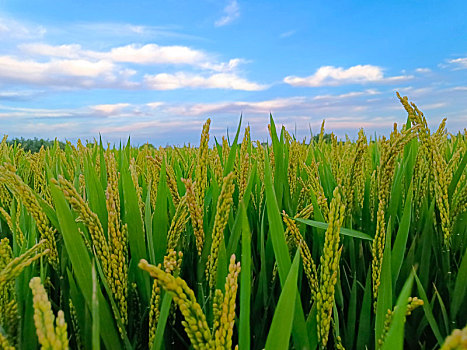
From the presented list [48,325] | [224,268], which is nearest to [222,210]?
[224,268]

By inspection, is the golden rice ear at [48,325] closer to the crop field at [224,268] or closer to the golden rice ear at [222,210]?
the crop field at [224,268]

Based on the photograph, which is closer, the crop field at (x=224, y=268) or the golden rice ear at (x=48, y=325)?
the golden rice ear at (x=48, y=325)

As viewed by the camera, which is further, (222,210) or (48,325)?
(222,210)

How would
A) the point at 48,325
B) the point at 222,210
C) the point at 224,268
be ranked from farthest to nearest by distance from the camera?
1. the point at 224,268
2. the point at 222,210
3. the point at 48,325

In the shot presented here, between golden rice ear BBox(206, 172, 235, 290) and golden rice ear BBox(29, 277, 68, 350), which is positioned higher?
golden rice ear BBox(206, 172, 235, 290)

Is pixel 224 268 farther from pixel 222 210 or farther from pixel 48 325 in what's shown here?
pixel 48 325

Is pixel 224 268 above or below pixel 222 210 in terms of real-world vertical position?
below

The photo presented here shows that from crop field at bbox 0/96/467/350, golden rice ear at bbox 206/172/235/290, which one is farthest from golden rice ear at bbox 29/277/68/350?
golden rice ear at bbox 206/172/235/290

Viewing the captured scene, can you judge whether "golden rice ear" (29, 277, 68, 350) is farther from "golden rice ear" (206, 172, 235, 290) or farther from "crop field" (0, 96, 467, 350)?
"golden rice ear" (206, 172, 235, 290)

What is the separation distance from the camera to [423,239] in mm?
1202

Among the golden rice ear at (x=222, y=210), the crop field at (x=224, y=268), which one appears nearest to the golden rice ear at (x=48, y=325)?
the crop field at (x=224, y=268)

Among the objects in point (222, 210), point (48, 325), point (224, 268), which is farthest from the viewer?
point (224, 268)

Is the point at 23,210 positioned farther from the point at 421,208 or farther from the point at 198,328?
the point at 421,208

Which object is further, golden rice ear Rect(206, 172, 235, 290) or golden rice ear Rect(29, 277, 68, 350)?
golden rice ear Rect(206, 172, 235, 290)
